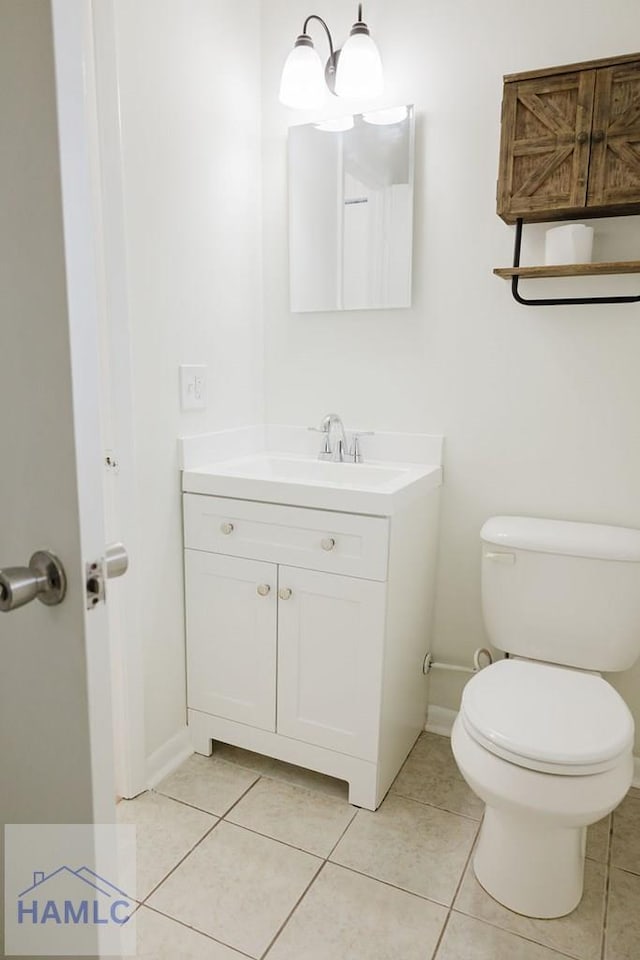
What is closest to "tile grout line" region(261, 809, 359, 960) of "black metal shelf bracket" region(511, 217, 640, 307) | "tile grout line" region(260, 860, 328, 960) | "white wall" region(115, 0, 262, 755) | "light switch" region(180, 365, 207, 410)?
"tile grout line" region(260, 860, 328, 960)

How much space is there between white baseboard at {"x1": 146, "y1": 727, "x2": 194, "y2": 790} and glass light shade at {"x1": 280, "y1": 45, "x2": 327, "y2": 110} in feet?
6.46

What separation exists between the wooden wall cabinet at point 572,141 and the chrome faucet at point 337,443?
79 cm

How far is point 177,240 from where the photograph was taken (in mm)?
1761

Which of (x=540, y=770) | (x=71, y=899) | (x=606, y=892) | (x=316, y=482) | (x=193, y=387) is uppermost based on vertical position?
(x=193, y=387)

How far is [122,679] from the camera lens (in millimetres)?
1685

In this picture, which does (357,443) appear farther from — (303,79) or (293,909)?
(293,909)

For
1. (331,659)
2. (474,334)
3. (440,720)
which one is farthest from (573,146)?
(440,720)

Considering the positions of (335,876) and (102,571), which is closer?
(102,571)

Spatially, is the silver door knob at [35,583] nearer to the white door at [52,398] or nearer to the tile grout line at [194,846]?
the white door at [52,398]

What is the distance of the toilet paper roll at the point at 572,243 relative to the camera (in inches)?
63.5

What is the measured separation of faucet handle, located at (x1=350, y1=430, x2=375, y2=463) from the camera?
205 centimetres

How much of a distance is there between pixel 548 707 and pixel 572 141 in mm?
1380

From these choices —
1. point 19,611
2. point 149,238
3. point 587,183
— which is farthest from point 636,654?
point 149,238

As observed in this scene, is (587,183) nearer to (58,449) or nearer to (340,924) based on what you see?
(58,449)
